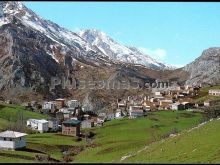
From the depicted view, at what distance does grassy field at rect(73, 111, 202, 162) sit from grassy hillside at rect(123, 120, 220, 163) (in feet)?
72.1

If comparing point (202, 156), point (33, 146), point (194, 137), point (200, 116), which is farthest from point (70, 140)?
point (202, 156)

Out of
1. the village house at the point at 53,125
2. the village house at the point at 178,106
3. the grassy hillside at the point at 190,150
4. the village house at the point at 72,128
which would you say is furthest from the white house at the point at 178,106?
the grassy hillside at the point at 190,150

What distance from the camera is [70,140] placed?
4446 inches

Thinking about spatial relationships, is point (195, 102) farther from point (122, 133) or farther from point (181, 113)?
point (122, 133)

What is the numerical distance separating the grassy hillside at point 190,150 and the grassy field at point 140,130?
72.1 ft

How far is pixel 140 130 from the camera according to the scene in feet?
380

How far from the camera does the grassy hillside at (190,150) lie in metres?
44.6

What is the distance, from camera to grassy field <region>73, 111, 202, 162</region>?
8831 centimetres

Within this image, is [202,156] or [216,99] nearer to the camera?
[202,156]

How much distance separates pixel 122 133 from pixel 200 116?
3621 cm

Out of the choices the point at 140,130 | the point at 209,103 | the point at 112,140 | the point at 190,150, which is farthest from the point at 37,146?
the point at 209,103

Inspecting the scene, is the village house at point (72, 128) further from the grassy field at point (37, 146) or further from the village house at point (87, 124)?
the village house at point (87, 124)

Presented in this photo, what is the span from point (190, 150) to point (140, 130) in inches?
2585

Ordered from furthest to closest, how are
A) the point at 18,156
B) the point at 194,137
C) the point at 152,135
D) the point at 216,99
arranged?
the point at 216,99 → the point at 152,135 → the point at 18,156 → the point at 194,137
